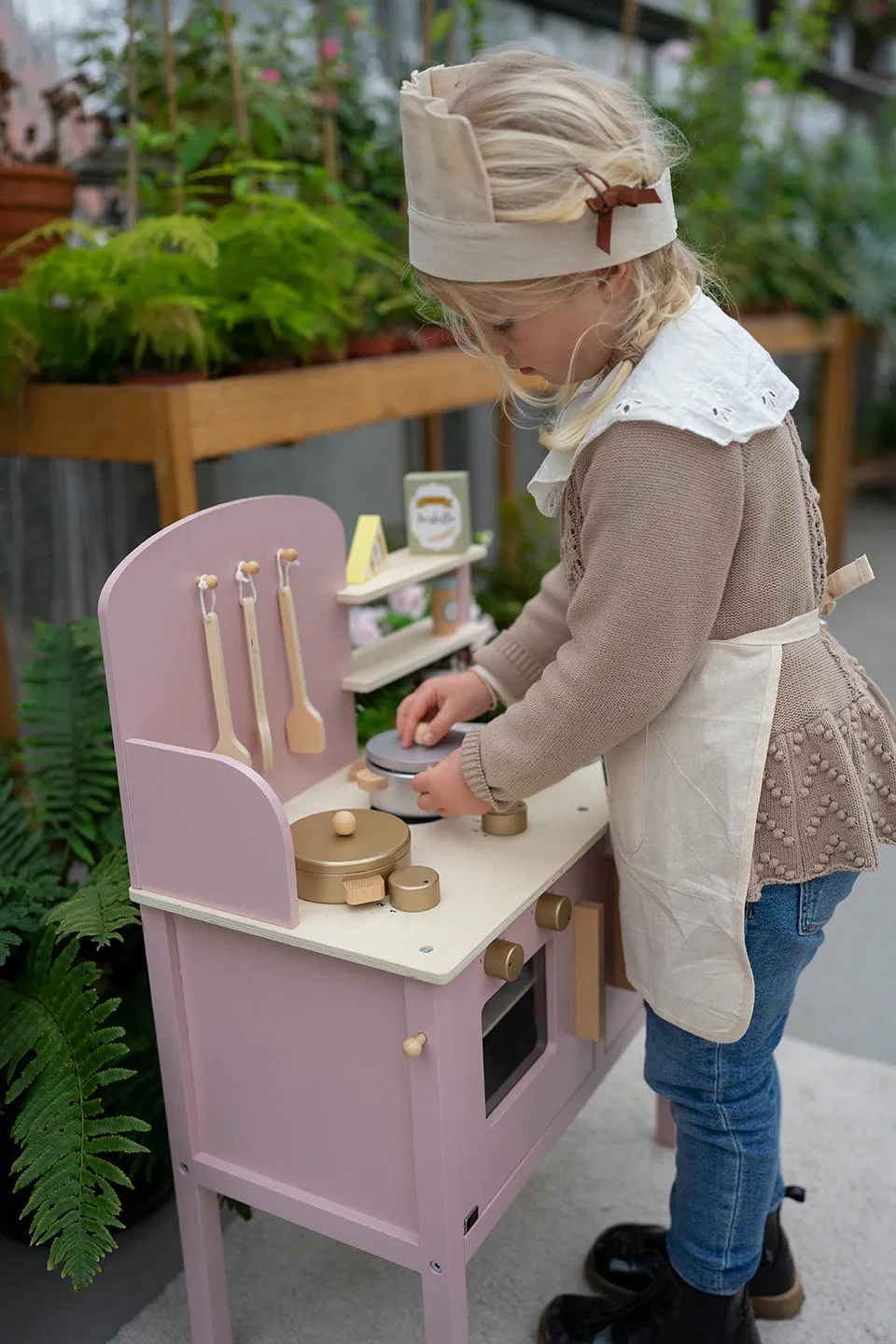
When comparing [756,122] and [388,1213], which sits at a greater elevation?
[756,122]

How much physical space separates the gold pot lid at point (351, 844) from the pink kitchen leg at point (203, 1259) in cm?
43

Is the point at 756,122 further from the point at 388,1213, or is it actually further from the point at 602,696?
the point at 388,1213

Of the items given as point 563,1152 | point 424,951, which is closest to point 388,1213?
point 424,951

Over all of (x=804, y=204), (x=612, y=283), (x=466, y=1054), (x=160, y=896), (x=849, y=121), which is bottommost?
(x=466, y=1054)

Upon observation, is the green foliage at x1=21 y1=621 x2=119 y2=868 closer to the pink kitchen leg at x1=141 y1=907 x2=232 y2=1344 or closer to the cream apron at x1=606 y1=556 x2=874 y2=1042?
the pink kitchen leg at x1=141 y1=907 x2=232 y2=1344

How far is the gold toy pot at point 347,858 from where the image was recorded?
3.77 ft

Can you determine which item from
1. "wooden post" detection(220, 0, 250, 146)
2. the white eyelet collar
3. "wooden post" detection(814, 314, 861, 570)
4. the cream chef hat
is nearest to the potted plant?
"wooden post" detection(220, 0, 250, 146)

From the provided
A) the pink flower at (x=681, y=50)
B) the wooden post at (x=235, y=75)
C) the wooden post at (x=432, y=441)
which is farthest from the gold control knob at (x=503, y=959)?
the pink flower at (x=681, y=50)

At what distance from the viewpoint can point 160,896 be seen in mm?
1209

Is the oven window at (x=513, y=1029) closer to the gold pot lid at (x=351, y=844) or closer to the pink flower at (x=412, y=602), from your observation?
the gold pot lid at (x=351, y=844)

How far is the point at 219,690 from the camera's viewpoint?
126cm

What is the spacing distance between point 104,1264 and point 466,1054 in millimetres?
741

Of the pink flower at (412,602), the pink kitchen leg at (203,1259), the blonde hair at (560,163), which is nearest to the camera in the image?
the blonde hair at (560,163)

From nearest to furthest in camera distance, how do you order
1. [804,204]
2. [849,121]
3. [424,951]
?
[424,951] → [804,204] → [849,121]
